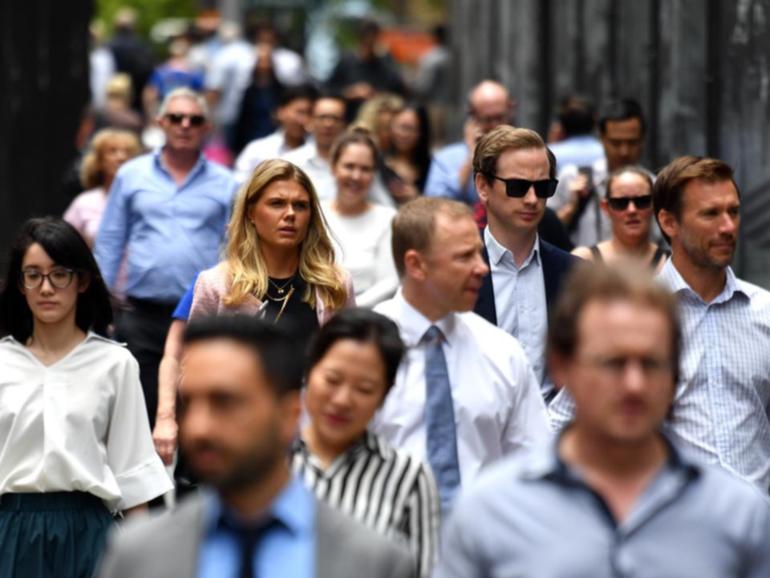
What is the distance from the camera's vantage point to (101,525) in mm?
8586

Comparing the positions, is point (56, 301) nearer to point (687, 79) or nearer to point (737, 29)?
point (737, 29)

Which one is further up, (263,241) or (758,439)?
(263,241)

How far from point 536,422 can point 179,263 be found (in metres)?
5.12

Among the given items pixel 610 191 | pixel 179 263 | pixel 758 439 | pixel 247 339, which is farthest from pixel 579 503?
pixel 179 263

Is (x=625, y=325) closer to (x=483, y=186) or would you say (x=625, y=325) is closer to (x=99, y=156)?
(x=483, y=186)

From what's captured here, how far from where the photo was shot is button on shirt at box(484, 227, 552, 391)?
897 cm

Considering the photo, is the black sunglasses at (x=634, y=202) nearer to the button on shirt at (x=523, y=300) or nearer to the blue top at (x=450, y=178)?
the button on shirt at (x=523, y=300)

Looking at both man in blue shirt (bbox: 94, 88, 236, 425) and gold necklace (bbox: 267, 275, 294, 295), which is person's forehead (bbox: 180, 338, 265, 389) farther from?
man in blue shirt (bbox: 94, 88, 236, 425)

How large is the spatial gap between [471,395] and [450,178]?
26.2 ft

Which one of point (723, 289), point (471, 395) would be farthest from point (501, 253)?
point (471, 395)

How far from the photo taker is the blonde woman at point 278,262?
29.5 feet

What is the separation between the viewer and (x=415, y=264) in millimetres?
7527

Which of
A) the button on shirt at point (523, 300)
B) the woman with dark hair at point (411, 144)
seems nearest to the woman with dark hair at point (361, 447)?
the button on shirt at point (523, 300)

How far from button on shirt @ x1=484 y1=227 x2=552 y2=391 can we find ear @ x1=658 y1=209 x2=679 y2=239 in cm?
64
